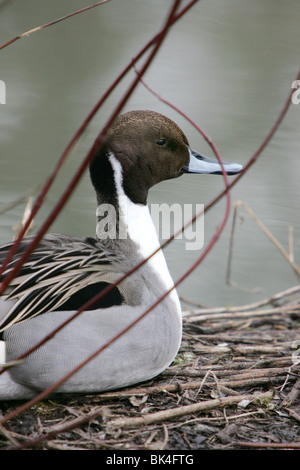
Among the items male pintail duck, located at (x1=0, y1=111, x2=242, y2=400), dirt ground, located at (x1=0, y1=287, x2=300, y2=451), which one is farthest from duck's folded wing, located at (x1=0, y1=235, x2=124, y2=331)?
dirt ground, located at (x1=0, y1=287, x2=300, y2=451)

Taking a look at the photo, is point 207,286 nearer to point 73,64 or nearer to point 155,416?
point 155,416

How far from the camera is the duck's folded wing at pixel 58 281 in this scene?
276cm

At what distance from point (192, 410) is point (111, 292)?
59cm

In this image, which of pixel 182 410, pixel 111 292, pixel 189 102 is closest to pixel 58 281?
pixel 111 292

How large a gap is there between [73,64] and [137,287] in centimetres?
567

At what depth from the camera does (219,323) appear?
4.23m

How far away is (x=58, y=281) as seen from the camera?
2.88m

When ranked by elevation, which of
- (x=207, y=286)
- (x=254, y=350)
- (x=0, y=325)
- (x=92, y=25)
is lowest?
(x=207, y=286)

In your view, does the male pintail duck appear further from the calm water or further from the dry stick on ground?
the calm water

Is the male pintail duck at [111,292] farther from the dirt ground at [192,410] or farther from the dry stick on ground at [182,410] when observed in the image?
the dry stick on ground at [182,410]

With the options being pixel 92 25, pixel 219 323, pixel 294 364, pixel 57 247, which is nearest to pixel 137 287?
pixel 57 247

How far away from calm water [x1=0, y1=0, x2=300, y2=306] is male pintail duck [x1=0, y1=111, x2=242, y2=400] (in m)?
2.15

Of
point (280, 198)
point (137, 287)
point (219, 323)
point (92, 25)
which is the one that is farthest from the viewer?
point (92, 25)

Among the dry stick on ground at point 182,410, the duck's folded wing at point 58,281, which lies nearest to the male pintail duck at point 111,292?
the duck's folded wing at point 58,281
